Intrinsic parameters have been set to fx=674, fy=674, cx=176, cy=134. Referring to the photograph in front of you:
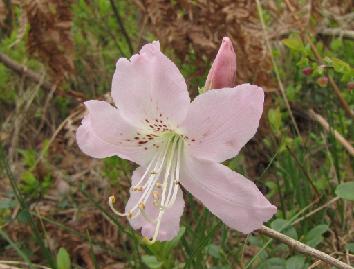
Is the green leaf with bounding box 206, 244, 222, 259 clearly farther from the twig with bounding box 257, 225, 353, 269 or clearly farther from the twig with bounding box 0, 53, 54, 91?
the twig with bounding box 0, 53, 54, 91

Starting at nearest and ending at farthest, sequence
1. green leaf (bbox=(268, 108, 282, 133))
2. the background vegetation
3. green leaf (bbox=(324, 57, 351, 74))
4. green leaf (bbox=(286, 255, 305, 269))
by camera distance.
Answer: green leaf (bbox=(286, 255, 305, 269)) < green leaf (bbox=(324, 57, 351, 74)) < green leaf (bbox=(268, 108, 282, 133)) < the background vegetation

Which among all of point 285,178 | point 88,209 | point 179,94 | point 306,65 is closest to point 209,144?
point 179,94

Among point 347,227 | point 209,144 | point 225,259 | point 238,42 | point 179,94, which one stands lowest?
point 347,227

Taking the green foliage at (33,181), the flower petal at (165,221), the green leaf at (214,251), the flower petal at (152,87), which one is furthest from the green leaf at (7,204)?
the flower petal at (152,87)

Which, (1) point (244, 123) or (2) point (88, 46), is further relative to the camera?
(2) point (88, 46)

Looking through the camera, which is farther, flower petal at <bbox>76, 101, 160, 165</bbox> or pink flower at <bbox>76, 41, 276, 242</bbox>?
flower petal at <bbox>76, 101, 160, 165</bbox>

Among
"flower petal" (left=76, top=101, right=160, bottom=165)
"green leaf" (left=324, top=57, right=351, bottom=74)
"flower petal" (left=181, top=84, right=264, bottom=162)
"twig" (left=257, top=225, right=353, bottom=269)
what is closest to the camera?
"flower petal" (left=181, top=84, right=264, bottom=162)

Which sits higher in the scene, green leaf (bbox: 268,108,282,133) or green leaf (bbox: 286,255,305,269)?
green leaf (bbox: 268,108,282,133)

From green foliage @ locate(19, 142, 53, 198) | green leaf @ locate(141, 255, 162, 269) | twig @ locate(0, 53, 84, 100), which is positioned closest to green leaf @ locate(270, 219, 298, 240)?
green leaf @ locate(141, 255, 162, 269)

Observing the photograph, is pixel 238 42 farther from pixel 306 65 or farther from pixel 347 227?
pixel 347 227
